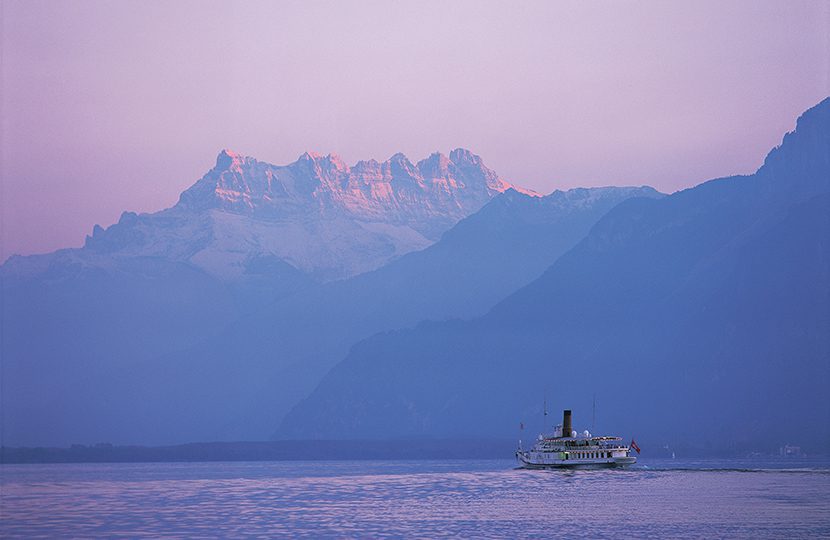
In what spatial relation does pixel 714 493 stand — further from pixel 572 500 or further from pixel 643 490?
pixel 572 500

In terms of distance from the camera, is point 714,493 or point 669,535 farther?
point 714,493

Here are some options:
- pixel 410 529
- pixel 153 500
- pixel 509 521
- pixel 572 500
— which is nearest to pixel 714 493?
pixel 572 500

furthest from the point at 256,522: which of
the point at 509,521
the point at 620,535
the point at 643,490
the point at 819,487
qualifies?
the point at 819,487

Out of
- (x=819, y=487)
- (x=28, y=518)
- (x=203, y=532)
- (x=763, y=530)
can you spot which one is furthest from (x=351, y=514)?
(x=819, y=487)

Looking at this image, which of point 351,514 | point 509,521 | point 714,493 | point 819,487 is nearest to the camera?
point 509,521

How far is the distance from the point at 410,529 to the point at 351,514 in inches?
876

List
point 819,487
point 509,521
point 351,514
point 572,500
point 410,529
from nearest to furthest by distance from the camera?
point 410,529 → point 509,521 → point 351,514 → point 572,500 → point 819,487

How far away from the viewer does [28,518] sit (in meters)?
156

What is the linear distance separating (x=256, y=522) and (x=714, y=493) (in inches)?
2647

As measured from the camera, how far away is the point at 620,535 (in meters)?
125

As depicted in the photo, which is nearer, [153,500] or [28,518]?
[28,518]

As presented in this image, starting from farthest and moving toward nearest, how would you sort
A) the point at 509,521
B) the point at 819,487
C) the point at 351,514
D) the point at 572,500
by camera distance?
the point at 819,487 < the point at 572,500 < the point at 351,514 < the point at 509,521

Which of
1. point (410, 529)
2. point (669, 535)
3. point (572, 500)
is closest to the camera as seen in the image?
point (669, 535)

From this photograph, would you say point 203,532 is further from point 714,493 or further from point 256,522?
point 714,493
